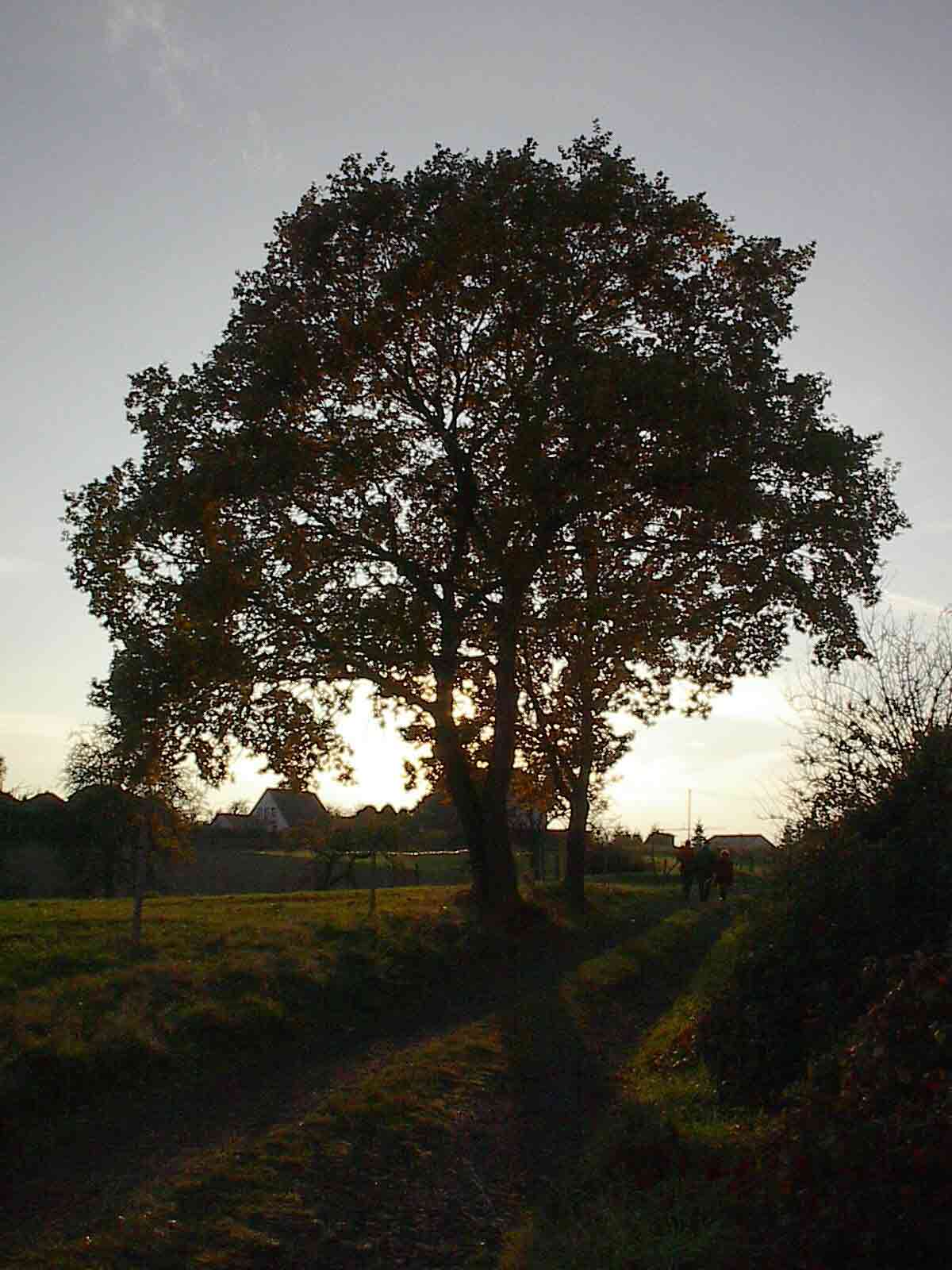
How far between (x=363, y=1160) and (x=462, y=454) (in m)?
15.2

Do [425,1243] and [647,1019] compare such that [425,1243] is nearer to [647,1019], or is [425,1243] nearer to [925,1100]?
[925,1100]

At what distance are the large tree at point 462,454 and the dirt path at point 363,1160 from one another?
8.86 meters

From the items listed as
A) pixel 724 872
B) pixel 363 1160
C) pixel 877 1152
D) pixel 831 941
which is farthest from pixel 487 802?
pixel 877 1152

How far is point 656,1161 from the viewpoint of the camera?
808 centimetres

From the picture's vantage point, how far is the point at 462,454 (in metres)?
21.8

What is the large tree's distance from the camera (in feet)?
63.6

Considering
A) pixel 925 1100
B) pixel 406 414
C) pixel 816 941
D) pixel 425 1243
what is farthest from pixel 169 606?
pixel 925 1100

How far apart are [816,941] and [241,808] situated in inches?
3910

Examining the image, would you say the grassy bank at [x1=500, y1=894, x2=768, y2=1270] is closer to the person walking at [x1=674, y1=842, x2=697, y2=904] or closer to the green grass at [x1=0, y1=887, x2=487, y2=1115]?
the green grass at [x1=0, y1=887, x2=487, y2=1115]

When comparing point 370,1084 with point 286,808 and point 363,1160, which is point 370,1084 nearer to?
point 363,1160

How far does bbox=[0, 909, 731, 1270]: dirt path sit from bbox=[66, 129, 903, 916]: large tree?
29.1ft

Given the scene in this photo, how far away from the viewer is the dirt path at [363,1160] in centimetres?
708

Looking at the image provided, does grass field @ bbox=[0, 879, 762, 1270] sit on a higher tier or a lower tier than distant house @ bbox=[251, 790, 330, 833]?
lower

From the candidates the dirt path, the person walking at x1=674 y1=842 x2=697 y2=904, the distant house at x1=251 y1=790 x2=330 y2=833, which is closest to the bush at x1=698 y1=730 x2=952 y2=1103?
the dirt path
